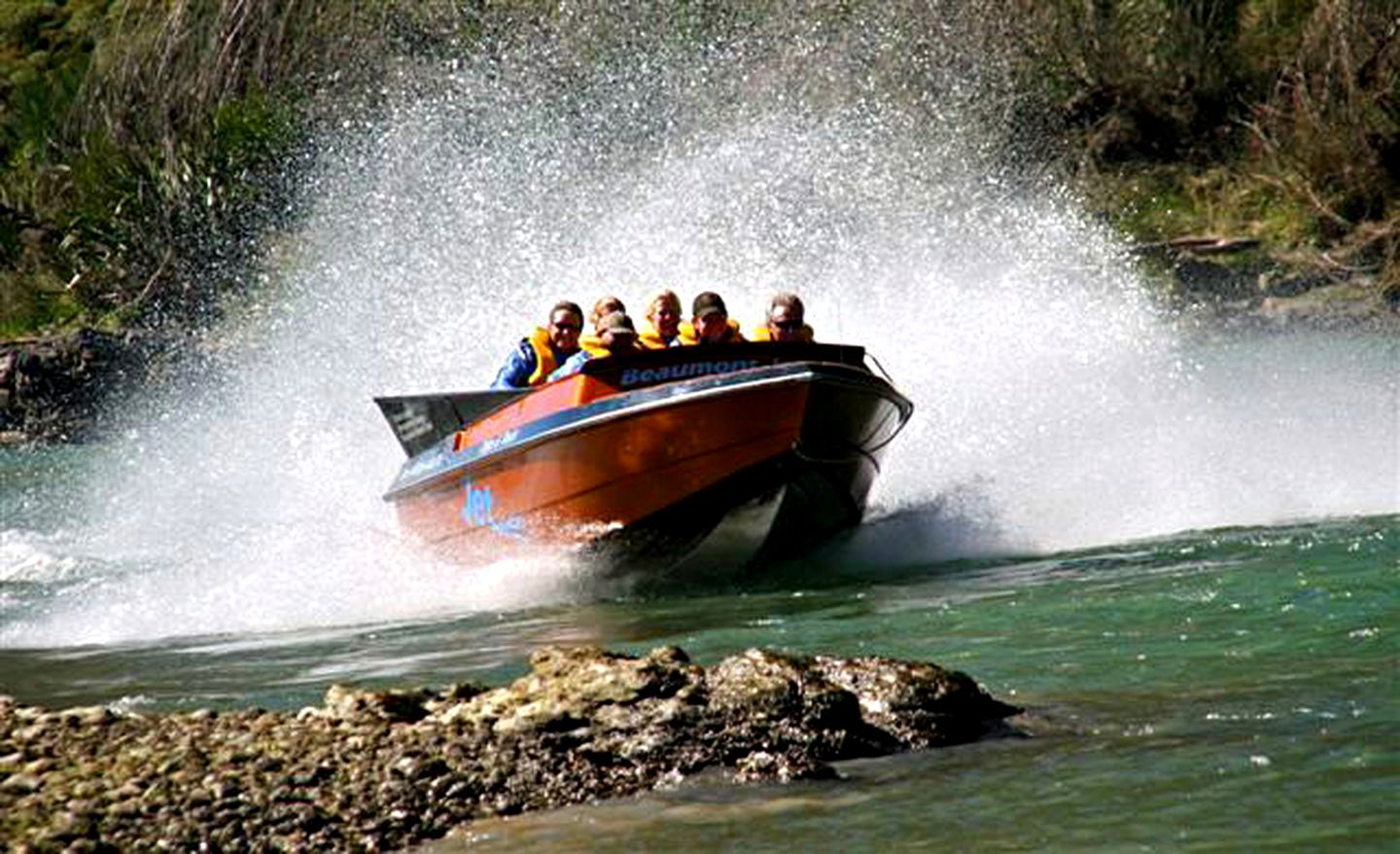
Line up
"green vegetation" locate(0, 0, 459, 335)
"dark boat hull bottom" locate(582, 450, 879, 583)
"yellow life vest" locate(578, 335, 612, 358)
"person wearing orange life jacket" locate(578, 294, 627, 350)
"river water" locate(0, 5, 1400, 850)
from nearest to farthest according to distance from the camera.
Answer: "river water" locate(0, 5, 1400, 850) → "dark boat hull bottom" locate(582, 450, 879, 583) → "yellow life vest" locate(578, 335, 612, 358) → "person wearing orange life jacket" locate(578, 294, 627, 350) → "green vegetation" locate(0, 0, 459, 335)

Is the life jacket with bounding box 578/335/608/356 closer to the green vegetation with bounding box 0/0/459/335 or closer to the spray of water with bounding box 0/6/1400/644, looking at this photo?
the spray of water with bounding box 0/6/1400/644

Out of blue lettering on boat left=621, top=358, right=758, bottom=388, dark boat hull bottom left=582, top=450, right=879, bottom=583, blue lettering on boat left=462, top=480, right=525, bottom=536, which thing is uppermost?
blue lettering on boat left=621, top=358, right=758, bottom=388

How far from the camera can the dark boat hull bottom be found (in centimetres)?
1196

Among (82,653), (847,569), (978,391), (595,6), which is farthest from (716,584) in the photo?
(595,6)

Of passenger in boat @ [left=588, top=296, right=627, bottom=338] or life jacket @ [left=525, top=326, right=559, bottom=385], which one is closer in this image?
passenger in boat @ [left=588, top=296, right=627, bottom=338]

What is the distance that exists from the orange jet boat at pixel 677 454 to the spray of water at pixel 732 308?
44 centimetres

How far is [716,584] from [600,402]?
1374 millimetres

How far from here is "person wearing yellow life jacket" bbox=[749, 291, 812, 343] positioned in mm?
12773

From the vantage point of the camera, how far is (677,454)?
11.7m

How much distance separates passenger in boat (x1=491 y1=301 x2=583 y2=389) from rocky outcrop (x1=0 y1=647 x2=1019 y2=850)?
6026 mm

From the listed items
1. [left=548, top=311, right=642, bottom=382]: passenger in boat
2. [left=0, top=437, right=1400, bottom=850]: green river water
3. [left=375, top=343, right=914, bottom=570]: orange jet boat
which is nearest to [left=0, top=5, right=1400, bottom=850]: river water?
[left=0, top=437, right=1400, bottom=850]: green river water

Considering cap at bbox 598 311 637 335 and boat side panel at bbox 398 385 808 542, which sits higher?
cap at bbox 598 311 637 335

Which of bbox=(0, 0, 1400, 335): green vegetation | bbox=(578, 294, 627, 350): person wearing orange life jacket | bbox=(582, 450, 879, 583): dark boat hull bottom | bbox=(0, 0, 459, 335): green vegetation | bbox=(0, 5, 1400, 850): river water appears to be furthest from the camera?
bbox=(0, 0, 1400, 335): green vegetation

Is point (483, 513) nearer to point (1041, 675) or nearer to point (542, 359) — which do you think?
point (542, 359)
